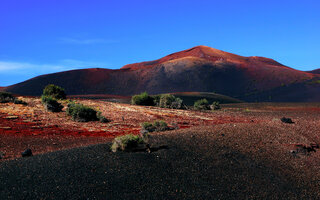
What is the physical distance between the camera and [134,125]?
14906mm

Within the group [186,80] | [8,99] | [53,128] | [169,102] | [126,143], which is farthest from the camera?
[186,80]

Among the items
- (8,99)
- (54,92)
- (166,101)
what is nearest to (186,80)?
(166,101)

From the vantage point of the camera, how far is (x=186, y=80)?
236ft

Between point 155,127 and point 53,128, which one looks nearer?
point 155,127

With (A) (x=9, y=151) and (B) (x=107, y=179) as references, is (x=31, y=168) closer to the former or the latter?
(B) (x=107, y=179)

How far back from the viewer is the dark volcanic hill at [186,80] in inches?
2608

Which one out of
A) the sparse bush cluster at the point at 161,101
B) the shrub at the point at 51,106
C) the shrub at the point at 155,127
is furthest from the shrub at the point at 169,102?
the shrub at the point at 155,127

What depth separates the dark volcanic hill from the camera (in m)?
66.2

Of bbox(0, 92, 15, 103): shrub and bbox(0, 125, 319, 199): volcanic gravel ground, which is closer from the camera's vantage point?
bbox(0, 125, 319, 199): volcanic gravel ground

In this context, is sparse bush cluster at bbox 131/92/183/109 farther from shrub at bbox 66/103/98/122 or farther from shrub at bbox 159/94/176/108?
shrub at bbox 66/103/98/122

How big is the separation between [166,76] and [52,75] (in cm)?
2999

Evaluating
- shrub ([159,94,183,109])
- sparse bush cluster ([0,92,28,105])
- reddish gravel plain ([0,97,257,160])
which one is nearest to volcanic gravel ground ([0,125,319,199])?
reddish gravel plain ([0,97,257,160])

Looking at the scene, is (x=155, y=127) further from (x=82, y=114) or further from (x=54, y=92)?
(x=54, y=92)

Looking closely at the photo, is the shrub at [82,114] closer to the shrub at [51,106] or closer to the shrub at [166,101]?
the shrub at [51,106]
